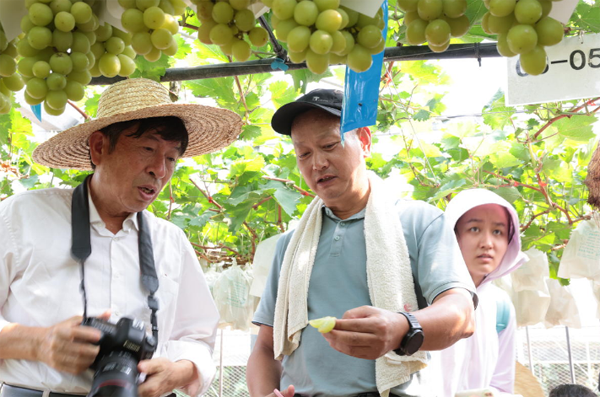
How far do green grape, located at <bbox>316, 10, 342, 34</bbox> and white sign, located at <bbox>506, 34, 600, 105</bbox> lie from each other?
4.14 ft

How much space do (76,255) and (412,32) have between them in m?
1.26

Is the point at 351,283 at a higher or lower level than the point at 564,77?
lower

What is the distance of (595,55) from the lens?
5.41ft

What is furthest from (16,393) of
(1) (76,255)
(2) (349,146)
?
(2) (349,146)

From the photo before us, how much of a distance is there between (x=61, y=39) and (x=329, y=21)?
14.2 inches

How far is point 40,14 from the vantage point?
692 mm

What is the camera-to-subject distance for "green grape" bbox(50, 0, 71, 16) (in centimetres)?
70

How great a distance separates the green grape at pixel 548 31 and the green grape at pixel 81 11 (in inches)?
20.4

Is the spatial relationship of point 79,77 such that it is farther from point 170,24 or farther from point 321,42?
point 321,42

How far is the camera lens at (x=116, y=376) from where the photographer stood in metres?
1.13

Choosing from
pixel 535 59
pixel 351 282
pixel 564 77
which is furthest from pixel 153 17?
pixel 564 77

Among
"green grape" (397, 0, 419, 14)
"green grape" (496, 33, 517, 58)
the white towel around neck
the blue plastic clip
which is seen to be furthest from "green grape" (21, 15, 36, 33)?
the white towel around neck

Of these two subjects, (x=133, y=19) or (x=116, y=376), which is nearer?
(x=133, y=19)

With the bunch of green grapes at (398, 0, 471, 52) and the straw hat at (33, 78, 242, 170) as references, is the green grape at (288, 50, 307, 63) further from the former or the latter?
the straw hat at (33, 78, 242, 170)
